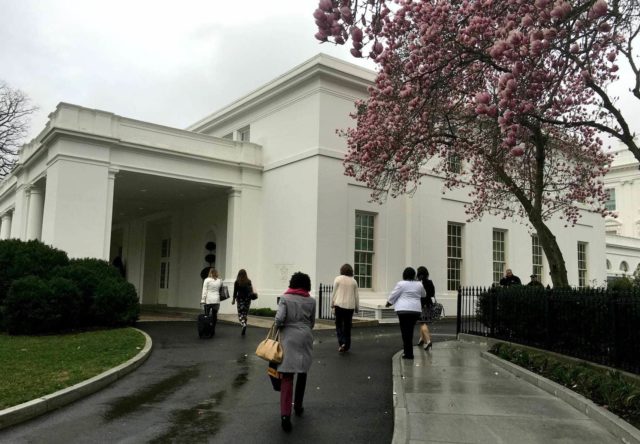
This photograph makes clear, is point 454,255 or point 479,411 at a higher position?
point 454,255

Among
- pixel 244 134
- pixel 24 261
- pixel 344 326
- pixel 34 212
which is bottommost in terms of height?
pixel 344 326

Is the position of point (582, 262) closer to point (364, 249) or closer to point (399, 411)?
point (364, 249)

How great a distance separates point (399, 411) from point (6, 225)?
101 feet

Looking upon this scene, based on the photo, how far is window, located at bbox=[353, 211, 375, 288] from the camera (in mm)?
20203

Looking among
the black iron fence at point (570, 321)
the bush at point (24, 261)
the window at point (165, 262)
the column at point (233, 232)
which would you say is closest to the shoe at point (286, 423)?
the black iron fence at point (570, 321)

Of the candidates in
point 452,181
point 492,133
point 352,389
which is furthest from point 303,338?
point 452,181

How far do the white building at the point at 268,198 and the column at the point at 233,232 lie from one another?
0.04m

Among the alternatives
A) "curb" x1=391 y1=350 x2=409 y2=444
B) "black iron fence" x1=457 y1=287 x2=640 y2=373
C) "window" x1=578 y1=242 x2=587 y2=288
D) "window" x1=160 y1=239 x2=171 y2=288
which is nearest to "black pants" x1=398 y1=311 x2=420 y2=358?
"curb" x1=391 y1=350 x2=409 y2=444

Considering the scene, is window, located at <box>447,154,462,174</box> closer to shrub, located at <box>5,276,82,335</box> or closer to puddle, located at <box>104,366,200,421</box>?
shrub, located at <box>5,276,82,335</box>

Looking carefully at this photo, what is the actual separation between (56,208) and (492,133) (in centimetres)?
1328

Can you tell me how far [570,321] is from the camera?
29.6ft

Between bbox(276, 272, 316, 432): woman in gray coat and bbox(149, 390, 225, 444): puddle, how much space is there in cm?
76

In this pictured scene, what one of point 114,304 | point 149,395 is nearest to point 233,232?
point 114,304

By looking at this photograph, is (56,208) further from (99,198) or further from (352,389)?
(352,389)
